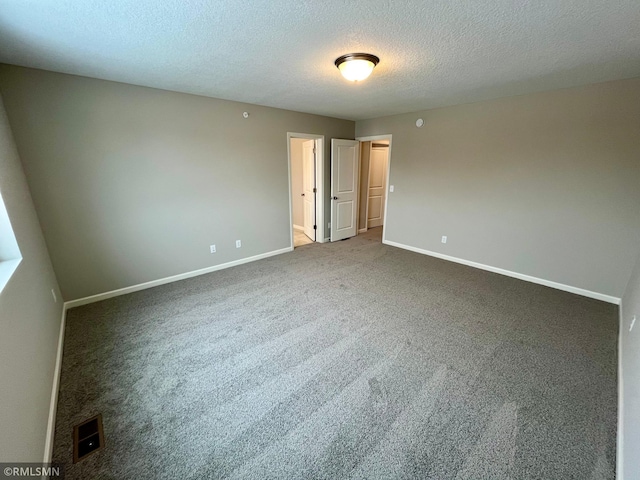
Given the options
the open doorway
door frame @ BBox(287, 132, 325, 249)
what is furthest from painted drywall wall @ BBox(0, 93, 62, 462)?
A: the open doorway

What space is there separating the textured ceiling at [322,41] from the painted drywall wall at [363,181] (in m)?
2.75

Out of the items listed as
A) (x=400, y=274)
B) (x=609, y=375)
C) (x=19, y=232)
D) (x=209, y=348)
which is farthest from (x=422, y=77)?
(x=19, y=232)

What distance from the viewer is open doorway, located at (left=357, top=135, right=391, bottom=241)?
224 inches

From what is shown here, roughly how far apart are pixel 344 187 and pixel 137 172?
3485 mm

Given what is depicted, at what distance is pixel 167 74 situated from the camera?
2486mm

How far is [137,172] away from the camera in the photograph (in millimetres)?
2959

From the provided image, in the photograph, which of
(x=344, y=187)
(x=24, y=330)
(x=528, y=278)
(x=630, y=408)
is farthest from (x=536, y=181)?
(x=24, y=330)

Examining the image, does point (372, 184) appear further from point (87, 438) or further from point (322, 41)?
point (87, 438)

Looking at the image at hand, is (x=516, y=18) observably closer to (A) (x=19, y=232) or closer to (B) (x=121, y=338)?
(A) (x=19, y=232)

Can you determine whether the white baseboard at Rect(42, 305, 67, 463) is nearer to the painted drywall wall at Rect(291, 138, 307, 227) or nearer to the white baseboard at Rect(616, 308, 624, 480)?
the white baseboard at Rect(616, 308, 624, 480)

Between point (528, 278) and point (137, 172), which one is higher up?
point (137, 172)

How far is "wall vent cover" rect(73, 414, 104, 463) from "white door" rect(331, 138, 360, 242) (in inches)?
167

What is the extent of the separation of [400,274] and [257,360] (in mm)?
2383

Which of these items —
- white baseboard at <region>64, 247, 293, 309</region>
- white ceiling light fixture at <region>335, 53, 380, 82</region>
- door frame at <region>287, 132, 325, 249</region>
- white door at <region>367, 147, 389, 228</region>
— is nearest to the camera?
white ceiling light fixture at <region>335, 53, 380, 82</region>
